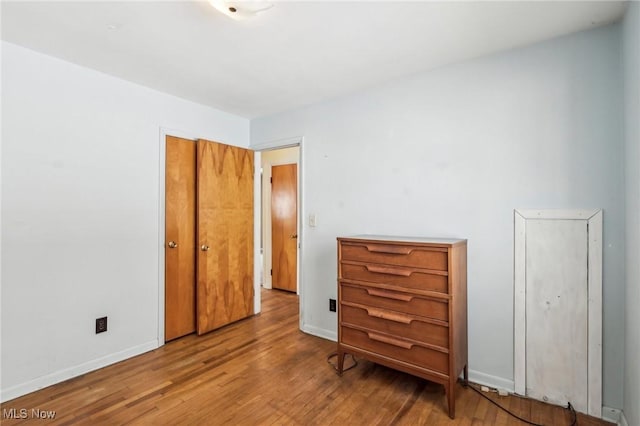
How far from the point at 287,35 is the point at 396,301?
6.16 feet

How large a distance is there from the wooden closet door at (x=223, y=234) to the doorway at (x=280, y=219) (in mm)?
1117

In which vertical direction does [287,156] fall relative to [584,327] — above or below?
above

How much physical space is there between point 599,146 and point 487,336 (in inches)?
55.4

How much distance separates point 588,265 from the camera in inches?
74.1

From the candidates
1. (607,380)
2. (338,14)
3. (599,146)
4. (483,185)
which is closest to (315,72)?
(338,14)

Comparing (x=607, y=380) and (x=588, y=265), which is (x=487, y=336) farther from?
(x=588, y=265)

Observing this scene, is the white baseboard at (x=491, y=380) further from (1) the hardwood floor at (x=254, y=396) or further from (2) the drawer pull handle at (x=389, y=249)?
(2) the drawer pull handle at (x=389, y=249)

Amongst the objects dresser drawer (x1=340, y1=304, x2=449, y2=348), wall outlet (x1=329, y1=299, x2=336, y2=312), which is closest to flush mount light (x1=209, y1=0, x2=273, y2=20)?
dresser drawer (x1=340, y1=304, x2=449, y2=348)

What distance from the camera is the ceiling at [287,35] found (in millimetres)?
1705

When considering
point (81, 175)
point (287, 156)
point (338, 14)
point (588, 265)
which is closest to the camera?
point (338, 14)

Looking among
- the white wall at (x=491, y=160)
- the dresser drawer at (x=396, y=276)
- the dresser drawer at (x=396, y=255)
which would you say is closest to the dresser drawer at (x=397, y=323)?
the dresser drawer at (x=396, y=276)

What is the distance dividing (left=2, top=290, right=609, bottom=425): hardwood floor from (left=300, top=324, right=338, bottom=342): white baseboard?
242mm

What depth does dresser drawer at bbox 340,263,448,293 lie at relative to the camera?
1.98 metres

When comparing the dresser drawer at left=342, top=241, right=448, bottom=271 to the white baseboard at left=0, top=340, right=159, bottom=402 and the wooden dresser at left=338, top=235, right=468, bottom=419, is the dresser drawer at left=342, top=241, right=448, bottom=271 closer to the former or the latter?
the wooden dresser at left=338, top=235, right=468, bottom=419
